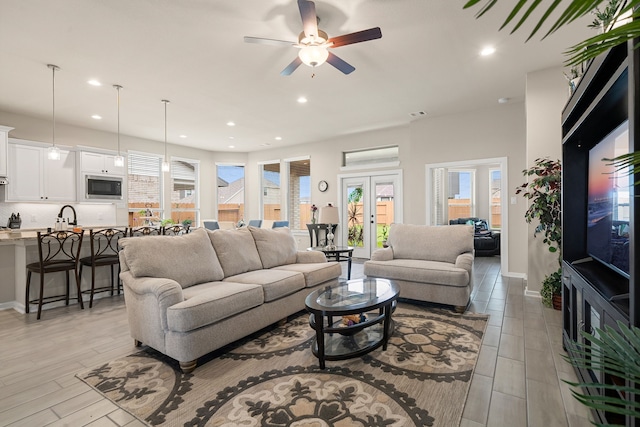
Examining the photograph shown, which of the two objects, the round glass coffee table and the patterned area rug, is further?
the round glass coffee table

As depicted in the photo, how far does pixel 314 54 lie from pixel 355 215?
5189mm

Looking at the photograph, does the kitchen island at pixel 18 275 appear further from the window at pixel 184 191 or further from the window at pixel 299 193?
the window at pixel 299 193

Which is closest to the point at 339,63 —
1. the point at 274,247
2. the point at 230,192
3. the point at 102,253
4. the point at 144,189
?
the point at 274,247

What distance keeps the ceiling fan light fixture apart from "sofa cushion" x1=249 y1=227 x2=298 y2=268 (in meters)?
2.01

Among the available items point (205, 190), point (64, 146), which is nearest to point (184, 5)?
point (64, 146)

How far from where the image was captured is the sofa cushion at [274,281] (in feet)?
9.98

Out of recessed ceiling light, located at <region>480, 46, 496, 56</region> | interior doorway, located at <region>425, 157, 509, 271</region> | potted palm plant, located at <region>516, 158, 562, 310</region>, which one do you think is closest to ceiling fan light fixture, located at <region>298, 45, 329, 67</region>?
recessed ceiling light, located at <region>480, 46, 496, 56</region>

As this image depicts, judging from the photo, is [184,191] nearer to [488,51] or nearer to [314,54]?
[314,54]

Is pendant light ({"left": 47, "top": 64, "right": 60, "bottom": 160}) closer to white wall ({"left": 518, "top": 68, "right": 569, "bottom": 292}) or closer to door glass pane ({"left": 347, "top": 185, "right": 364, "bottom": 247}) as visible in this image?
door glass pane ({"left": 347, "top": 185, "right": 364, "bottom": 247})

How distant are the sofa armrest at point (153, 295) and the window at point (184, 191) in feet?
18.9

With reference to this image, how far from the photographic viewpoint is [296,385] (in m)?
2.20

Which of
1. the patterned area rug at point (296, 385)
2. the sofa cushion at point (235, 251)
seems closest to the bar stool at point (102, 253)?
the sofa cushion at point (235, 251)

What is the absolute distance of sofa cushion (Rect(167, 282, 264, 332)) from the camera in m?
2.34

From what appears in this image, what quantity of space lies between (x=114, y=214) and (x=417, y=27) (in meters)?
6.68
